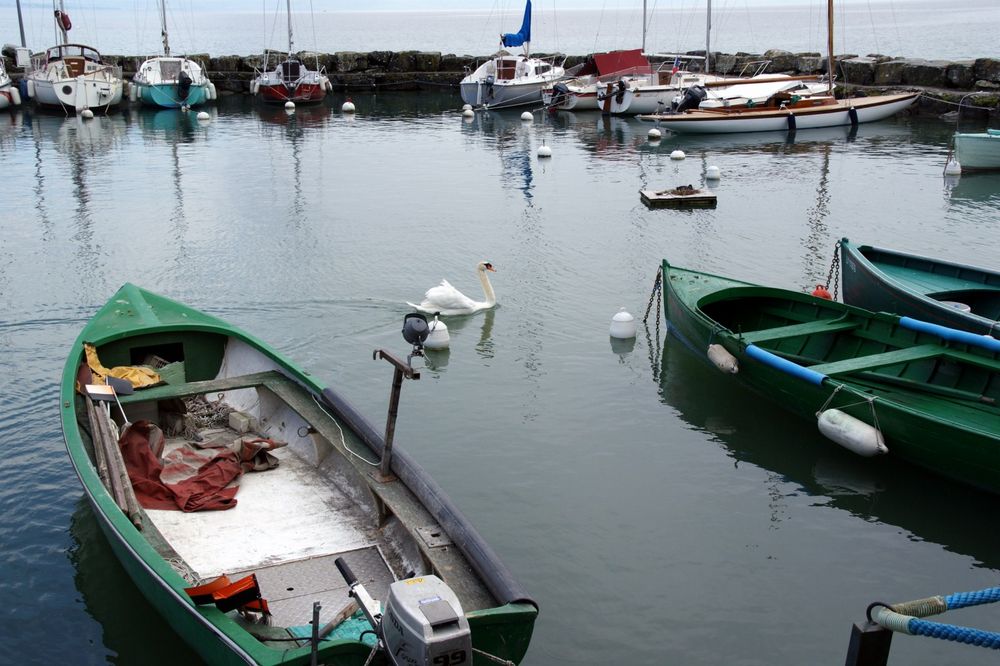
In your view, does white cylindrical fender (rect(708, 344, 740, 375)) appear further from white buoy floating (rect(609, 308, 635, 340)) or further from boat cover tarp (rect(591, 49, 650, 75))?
boat cover tarp (rect(591, 49, 650, 75))

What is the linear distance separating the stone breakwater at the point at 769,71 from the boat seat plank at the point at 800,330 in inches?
1269

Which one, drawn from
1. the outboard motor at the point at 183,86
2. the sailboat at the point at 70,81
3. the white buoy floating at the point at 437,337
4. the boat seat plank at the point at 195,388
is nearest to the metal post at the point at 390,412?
the boat seat plank at the point at 195,388

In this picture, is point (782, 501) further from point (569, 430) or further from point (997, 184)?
point (997, 184)

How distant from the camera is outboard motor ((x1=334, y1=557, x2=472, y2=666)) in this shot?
5.53m

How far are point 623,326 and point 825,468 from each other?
175 inches

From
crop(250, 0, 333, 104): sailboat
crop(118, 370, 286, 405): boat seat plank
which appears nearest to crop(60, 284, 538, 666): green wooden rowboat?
crop(118, 370, 286, 405): boat seat plank

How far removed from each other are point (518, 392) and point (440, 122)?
31736 mm

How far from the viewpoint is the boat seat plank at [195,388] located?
9.99 m

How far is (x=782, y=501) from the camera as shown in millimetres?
10688

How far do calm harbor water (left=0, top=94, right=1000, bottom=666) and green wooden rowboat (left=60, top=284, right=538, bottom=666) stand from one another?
0.99 metres

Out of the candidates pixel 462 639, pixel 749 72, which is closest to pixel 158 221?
pixel 462 639

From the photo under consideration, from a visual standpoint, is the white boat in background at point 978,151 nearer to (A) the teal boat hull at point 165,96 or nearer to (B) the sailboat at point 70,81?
(A) the teal boat hull at point 165,96

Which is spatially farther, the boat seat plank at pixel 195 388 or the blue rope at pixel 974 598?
the boat seat plank at pixel 195 388

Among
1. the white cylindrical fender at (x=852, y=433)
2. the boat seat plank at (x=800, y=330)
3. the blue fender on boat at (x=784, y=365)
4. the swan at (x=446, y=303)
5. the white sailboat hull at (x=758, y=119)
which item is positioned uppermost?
the white sailboat hull at (x=758, y=119)
